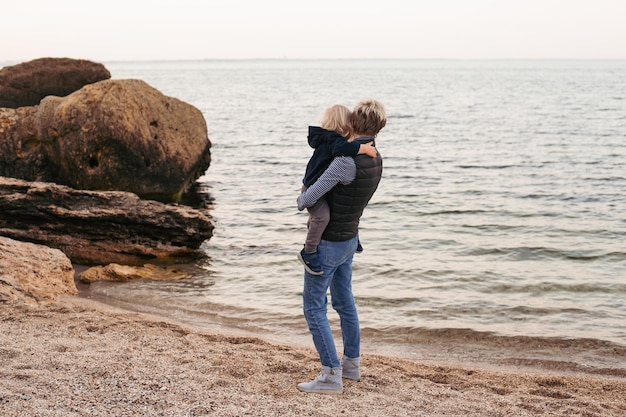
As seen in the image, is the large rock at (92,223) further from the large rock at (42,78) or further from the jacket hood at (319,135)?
the jacket hood at (319,135)

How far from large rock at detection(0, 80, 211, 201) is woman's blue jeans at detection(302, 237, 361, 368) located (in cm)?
967

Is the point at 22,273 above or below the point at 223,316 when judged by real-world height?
above

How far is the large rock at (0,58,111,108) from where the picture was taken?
17.1 meters

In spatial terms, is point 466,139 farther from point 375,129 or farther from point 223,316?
point 375,129

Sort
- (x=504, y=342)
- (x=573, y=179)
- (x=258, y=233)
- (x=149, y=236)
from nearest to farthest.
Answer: (x=504, y=342), (x=149, y=236), (x=258, y=233), (x=573, y=179)

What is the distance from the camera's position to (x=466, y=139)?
3145cm

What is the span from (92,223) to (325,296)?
6.71m

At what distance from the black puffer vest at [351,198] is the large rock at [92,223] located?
6.61 meters

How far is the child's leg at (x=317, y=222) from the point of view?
5203 mm

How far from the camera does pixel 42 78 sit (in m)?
17.1

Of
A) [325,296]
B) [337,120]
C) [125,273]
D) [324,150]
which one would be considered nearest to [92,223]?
[125,273]

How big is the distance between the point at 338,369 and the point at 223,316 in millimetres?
4183

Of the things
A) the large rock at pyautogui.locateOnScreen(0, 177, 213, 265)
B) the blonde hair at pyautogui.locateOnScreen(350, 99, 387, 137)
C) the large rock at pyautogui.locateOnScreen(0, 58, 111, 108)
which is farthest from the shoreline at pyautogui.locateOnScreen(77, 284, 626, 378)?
the large rock at pyautogui.locateOnScreen(0, 58, 111, 108)

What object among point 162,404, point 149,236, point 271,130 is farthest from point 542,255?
point 271,130
